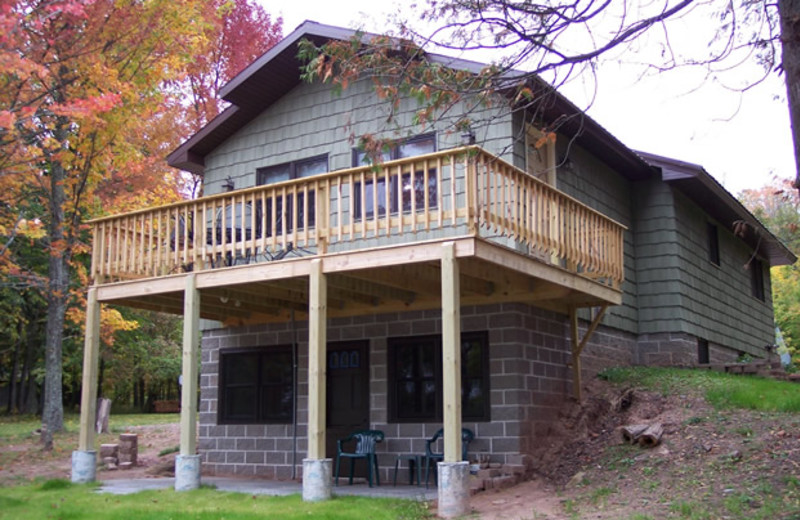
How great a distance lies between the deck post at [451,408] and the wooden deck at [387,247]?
265 mm

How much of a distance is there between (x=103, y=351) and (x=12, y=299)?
5.58m

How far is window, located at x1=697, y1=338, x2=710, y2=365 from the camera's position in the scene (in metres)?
15.5

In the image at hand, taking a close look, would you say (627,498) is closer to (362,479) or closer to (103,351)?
(362,479)

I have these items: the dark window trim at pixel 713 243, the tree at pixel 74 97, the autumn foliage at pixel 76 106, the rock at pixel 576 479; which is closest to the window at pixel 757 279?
the dark window trim at pixel 713 243

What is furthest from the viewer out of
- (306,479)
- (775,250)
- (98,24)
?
(775,250)

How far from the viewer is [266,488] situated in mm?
10828

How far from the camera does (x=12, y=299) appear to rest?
83.3ft

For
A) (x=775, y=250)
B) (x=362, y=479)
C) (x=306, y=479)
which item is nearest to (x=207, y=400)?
(x=362, y=479)

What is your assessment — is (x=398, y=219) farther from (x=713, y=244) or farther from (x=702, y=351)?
(x=713, y=244)

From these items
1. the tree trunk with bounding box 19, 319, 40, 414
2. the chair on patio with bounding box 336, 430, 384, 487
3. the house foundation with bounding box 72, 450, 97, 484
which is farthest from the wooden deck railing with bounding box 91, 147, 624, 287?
the tree trunk with bounding box 19, 319, 40, 414

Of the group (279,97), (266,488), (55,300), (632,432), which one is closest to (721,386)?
(632,432)

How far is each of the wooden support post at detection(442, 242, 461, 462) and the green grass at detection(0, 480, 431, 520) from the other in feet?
2.60

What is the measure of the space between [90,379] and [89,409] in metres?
0.41

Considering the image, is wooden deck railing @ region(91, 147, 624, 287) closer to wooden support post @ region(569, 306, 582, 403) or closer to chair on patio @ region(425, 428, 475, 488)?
wooden support post @ region(569, 306, 582, 403)
